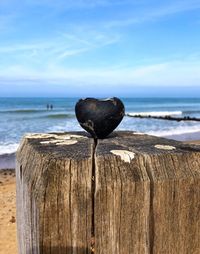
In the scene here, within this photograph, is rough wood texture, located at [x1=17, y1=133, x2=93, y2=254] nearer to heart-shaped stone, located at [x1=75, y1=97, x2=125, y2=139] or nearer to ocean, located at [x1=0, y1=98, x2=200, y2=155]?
heart-shaped stone, located at [x1=75, y1=97, x2=125, y2=139]

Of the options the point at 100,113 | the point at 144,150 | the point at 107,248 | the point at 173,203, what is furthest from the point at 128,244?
the point at 100,113

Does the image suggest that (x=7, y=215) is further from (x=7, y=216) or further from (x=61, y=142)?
(x=61, y=142)

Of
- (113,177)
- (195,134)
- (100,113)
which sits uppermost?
(100,113)

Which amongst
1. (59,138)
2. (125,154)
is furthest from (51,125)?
(125,154)

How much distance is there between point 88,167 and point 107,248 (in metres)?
0.30

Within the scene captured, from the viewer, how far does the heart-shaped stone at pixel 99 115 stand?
177 centimetres

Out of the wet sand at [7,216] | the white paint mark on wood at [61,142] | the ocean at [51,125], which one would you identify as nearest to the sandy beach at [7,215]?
the wet sand at [7,216]

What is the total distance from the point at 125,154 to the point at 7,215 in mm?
5584

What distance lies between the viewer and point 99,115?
1774mm

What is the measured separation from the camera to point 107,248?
1.27 meters

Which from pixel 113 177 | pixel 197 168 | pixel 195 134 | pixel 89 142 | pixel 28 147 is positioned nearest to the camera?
pixel 113 177

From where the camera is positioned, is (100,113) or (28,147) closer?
(28,147)

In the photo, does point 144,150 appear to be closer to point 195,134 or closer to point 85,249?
point 85,249

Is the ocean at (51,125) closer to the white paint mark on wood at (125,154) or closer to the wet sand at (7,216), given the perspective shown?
the wet sand at (7,216)
